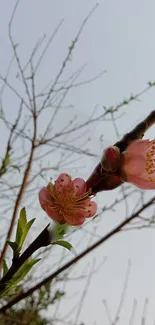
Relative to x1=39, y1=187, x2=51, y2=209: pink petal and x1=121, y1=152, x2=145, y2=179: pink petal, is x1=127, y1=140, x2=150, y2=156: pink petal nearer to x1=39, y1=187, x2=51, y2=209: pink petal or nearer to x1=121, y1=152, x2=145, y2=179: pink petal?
x1=121, y1=152, x2=145, y2=179: pink petal

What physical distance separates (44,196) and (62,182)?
0.02 metres

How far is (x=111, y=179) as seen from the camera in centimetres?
39

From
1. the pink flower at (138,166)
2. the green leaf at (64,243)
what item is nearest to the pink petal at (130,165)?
the pink flower at (138,166)

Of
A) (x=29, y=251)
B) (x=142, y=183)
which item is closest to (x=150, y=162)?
(x=142, y=183)

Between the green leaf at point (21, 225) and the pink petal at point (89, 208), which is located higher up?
the green leaf at point (21, 225)

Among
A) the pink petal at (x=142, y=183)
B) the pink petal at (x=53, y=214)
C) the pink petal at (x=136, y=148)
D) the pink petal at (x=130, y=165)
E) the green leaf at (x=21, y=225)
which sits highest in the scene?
the green leaf at (x=21, y=225)

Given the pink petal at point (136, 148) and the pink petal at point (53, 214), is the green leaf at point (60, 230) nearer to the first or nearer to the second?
the pink petal at point (53, 214)

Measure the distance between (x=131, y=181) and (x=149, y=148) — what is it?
0.05 metres

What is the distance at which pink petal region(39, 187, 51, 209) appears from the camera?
448mm

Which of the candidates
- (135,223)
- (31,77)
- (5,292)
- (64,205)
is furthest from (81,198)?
(31,77)

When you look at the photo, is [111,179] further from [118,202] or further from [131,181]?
[118,202]

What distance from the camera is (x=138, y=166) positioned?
41cm

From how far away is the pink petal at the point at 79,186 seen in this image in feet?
1.39

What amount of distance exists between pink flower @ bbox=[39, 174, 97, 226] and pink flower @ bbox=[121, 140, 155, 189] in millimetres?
52
